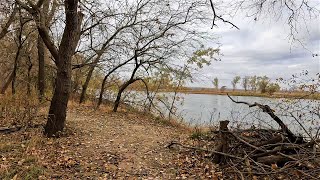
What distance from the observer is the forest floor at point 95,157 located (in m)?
5.64

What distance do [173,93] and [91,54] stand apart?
425 cm

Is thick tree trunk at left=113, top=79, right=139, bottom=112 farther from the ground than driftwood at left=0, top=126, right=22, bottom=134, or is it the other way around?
thick tree trunk at left=113, top=79, right=139, bottom=112

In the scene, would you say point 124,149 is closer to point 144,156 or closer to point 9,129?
point 144,156

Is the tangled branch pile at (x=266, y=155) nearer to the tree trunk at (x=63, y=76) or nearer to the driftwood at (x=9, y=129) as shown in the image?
the tree trunk at (x=63, y=76)

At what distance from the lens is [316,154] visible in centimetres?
Result: 527

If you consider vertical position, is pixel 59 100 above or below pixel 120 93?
below

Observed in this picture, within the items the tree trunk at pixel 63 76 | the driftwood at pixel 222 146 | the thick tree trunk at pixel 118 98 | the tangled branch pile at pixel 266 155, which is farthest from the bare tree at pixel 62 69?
the thick tree trunk at pixel 118 98

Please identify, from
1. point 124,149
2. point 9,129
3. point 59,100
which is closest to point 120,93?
point 59,100

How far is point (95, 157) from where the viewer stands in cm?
647

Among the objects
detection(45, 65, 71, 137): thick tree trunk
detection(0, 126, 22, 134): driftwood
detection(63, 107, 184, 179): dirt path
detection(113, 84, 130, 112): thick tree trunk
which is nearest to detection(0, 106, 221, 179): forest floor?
detection(63, 107, 184, 179): dirt path

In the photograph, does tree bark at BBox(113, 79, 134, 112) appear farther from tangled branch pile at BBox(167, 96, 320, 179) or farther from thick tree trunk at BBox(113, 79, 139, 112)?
tangled branch pile at BBox(167, 96, 320, 179)

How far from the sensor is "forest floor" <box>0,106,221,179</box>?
18.5 ft

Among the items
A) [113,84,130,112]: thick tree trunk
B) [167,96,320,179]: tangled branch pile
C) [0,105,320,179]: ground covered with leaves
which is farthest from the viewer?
[113,84,130,112]: thick tree trunk

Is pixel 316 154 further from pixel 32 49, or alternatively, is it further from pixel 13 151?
pixel 32 49
